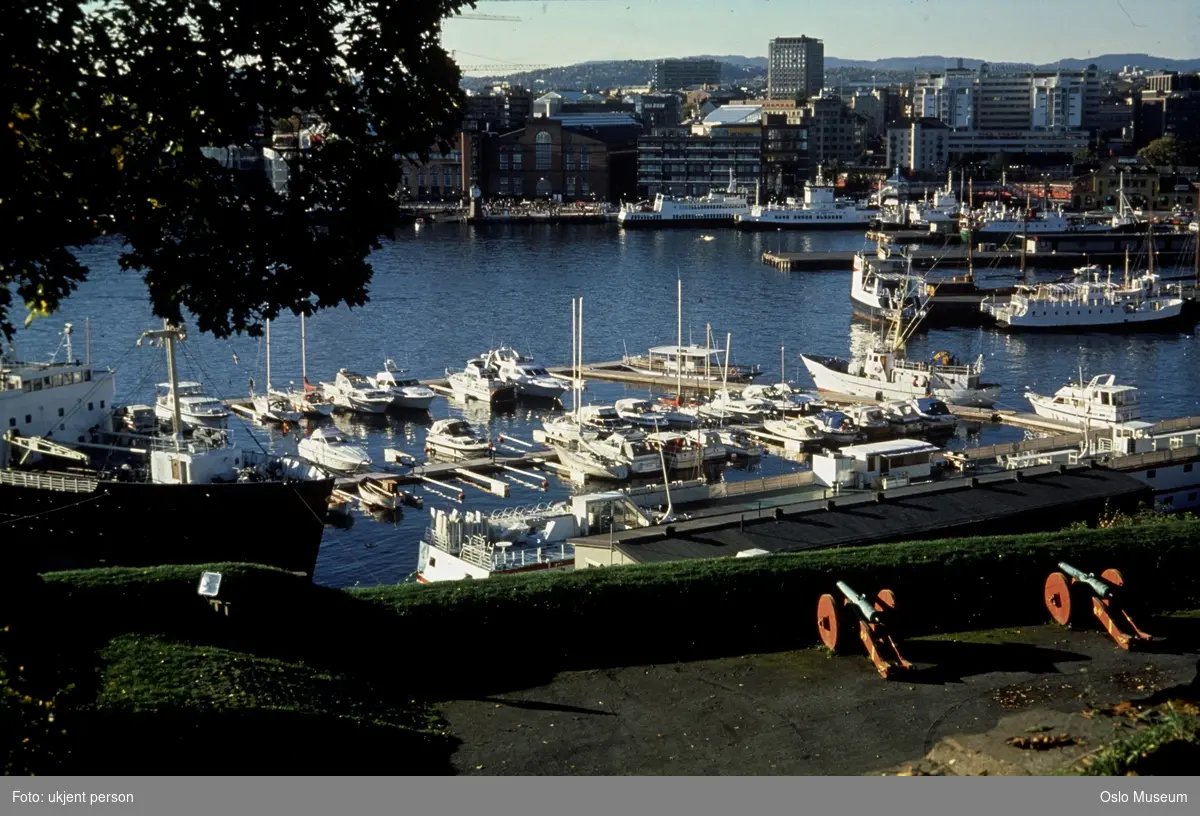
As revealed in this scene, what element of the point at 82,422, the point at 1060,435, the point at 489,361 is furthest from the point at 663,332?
the point at 82,422

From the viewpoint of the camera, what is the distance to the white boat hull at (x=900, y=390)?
62.3 feet

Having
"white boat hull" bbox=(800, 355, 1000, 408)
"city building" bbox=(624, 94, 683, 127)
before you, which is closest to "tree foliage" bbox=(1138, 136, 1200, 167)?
"city building" bbox=(624, 94, 683, 127)

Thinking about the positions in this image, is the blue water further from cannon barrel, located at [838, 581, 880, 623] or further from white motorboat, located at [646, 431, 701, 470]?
cannon barrel, located at [838, 581, 880, 623]

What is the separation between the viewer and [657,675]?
15.7 ft

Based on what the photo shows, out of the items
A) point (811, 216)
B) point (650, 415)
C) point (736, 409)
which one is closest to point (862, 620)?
point (650, 415)

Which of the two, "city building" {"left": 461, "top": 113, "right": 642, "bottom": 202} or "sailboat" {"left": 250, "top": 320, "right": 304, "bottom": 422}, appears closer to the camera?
"sailboat" {"left": 250, "top": 320, "right": 304, "bottom": 422}

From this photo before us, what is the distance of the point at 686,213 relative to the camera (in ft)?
166

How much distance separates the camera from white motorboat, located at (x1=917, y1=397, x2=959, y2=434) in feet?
57.7

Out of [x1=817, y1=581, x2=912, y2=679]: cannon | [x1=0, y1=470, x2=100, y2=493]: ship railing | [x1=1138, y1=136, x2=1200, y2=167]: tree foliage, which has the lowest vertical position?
[x1=0, y1=470, x2=100, y2=493]: ship railing

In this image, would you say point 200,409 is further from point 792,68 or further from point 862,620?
point 792,68

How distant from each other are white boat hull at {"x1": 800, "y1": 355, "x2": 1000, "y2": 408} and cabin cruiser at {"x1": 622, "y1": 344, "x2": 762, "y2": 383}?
1485mm

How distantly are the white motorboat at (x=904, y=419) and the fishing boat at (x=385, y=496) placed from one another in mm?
6017

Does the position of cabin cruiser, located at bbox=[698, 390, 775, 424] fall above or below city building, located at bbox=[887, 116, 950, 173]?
below

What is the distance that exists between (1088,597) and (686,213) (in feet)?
150
